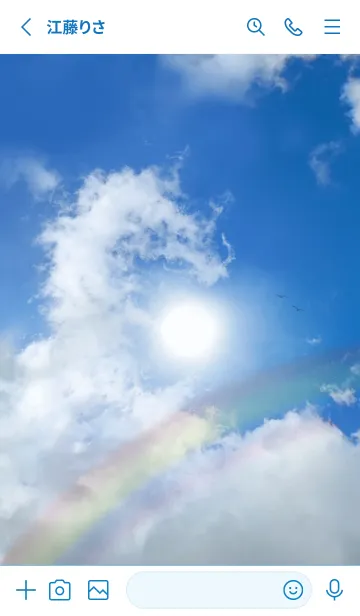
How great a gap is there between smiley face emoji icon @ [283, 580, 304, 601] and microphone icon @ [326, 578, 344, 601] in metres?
0.10

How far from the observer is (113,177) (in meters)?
2.37

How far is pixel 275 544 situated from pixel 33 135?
187 cm

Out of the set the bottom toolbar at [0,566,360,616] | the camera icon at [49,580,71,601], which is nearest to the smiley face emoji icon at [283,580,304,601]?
the bottom toolbar at [0,566,360,616]

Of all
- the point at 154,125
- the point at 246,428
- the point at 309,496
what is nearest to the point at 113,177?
the point at 154,125

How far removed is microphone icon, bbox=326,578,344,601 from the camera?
212cm

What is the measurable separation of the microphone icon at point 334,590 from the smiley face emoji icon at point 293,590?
4.1 inches

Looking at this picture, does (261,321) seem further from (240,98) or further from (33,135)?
(33,135)
